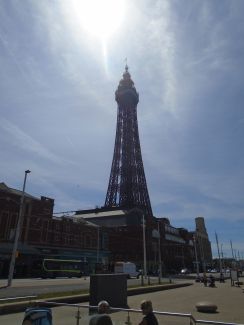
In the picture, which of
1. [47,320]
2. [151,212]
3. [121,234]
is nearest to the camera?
[47,320]

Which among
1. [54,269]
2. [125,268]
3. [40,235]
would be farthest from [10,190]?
[125,268]

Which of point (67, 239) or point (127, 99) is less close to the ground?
point (127, 99)

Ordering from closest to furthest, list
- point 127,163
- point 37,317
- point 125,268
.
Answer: point 37,317 → point 125,268 → point 127,163

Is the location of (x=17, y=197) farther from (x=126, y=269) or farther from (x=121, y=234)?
(x=121, y=234)

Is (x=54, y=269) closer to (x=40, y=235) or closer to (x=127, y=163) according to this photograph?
(x=40, y=235)

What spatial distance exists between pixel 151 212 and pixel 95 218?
21.6 m

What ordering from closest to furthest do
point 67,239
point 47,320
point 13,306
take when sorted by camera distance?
point 47,320 < point 13,306 < point 67,239

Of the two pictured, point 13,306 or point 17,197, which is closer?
point 13,306

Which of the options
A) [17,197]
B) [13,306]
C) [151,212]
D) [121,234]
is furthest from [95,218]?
[13,306]

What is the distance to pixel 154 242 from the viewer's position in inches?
4166

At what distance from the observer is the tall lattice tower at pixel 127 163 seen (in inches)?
4650

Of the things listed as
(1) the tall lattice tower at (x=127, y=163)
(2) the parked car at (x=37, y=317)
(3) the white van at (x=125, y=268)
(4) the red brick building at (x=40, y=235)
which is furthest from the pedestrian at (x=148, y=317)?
(1) the tall lattice tower at (x=127, y=163)

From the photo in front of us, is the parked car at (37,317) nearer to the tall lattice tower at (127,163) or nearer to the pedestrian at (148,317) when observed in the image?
the pedestrian at (148,317)

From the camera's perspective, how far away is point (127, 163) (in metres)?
123
